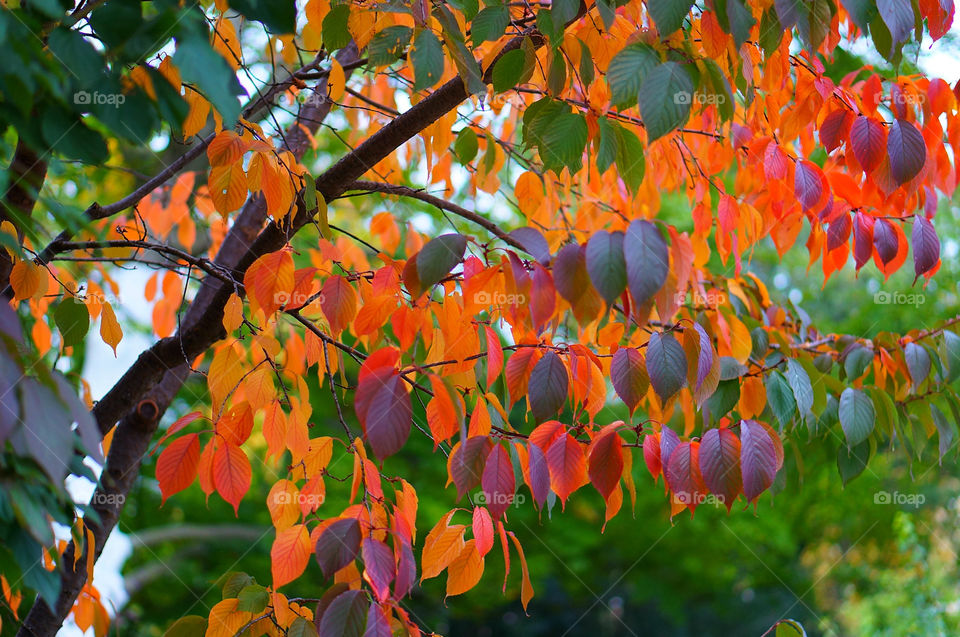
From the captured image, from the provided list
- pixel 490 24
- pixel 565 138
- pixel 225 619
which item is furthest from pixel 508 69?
pixel 225 619

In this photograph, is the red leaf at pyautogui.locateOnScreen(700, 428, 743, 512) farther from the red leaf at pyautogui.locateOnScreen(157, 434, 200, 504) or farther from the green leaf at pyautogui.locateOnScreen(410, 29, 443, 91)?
the red leaf at pyautogui.locateOnScreen(157, 434, 200, 504)

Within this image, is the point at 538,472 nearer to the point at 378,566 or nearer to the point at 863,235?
the point at 378,566

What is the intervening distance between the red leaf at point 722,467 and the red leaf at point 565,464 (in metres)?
0.19

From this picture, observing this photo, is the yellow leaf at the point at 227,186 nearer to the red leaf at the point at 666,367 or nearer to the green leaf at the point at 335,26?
the green leaf at the point at 335,26

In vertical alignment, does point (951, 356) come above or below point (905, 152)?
below

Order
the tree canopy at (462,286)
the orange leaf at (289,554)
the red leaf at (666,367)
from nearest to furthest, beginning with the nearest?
1. the tree canopy at (462,286)
2. the red leaf at (666,367)
3. the orange leaf at (289,554)

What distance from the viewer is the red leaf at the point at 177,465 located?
4.12 ft

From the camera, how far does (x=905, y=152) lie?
50.9 inches

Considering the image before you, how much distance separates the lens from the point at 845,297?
25.3ft

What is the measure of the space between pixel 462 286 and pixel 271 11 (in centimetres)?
63

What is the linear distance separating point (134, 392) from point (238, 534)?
4.92 meters

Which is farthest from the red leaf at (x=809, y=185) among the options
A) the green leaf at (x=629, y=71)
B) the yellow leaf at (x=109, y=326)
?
the yellow leaf at (x=109, y=326)

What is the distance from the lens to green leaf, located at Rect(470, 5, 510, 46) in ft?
3.97

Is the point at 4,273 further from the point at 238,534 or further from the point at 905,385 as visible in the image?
the point at 238,534
